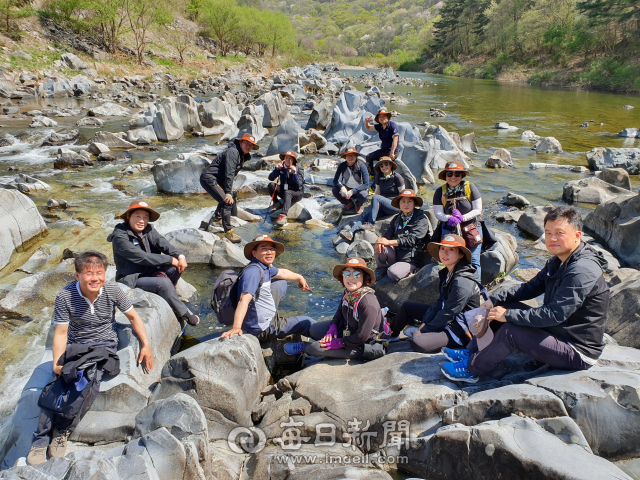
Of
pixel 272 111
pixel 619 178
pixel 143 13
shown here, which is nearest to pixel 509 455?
pixel 619 178

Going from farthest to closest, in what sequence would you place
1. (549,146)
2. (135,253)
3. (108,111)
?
(108,111), (549,146), (135,253)

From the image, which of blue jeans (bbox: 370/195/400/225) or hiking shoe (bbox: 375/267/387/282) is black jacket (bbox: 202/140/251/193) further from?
hiking shoe (bbox: 375/267/387/282)

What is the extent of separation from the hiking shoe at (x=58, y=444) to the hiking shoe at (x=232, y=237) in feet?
17.4

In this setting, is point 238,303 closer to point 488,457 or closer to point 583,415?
point 488,457

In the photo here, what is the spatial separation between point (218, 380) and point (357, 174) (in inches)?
257

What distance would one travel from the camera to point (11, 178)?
11703 millimetres

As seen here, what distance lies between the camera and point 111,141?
15.3 metres

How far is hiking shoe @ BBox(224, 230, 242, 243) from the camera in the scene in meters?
8.84

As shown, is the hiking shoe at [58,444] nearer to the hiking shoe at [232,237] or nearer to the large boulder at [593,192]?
the hiking shoe at [232,237]

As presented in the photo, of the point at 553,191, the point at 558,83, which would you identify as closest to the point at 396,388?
the point at 553,191

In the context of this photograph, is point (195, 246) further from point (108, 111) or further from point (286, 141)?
point (108, 111)

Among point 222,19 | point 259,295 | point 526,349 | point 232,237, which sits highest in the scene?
point 222,19

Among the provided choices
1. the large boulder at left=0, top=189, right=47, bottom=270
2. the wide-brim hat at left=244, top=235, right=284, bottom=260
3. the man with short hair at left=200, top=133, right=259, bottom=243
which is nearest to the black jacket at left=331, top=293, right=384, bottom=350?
the wide-brim hat at left=244, top=235, right=284, bottom=260

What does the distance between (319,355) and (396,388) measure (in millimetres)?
1184
